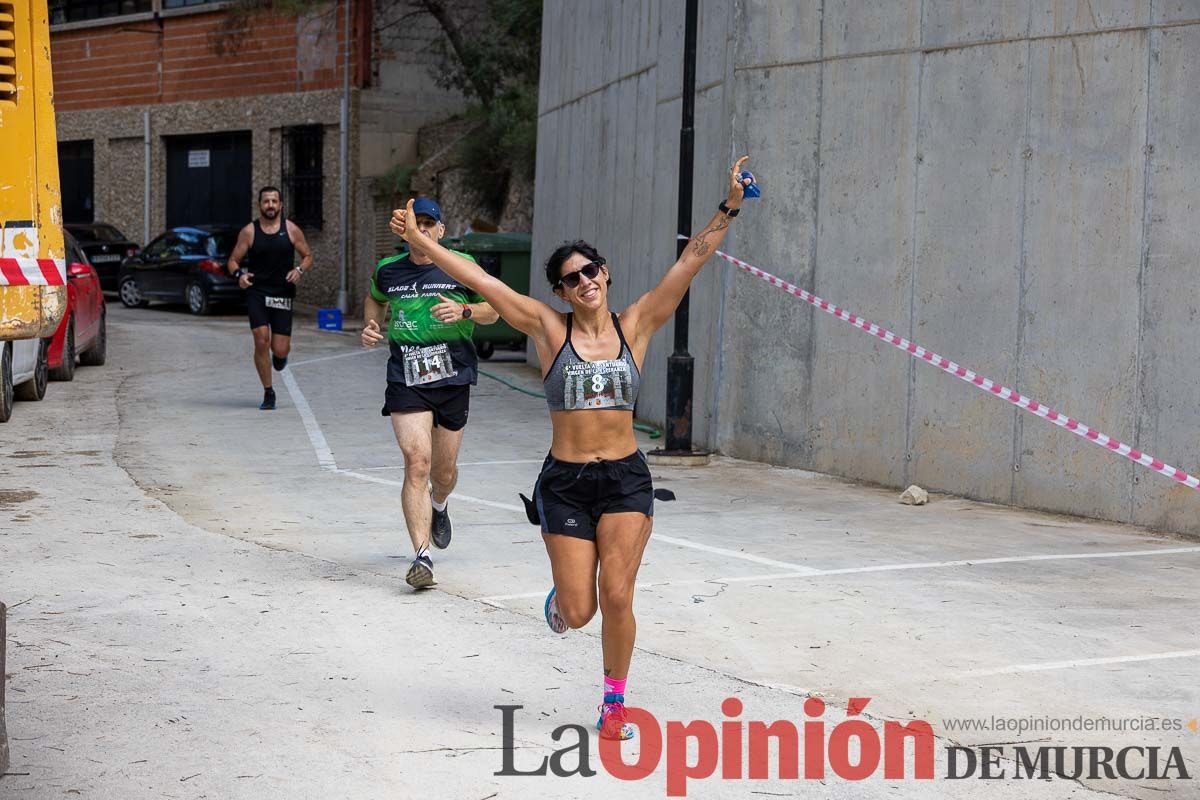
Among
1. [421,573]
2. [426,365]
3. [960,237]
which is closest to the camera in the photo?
[421,573]

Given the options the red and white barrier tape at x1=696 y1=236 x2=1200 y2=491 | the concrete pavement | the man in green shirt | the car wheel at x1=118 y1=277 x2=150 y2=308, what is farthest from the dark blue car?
the man in green shirt

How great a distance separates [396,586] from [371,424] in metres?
7.16

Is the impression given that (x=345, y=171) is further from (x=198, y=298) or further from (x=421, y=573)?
(x=421, y=573)

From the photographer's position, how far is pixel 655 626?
7211 mm

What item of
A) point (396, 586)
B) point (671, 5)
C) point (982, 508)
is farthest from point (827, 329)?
point (396, 586)

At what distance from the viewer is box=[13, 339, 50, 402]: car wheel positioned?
51.8ft

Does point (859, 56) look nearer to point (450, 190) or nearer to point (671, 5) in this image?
point (671, 5)

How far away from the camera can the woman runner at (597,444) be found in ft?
18.3

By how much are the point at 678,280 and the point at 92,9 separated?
3856 centimetres

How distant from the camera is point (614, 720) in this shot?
5.50 m

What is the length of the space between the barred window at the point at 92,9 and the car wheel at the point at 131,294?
9.38 metres

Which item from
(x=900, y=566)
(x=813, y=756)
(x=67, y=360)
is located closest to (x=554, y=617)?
(x=813, y=756)

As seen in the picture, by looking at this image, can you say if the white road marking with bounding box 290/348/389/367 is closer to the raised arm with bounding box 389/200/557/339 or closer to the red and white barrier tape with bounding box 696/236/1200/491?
the red and white barrier tape with bounding box 696/236/1200/491

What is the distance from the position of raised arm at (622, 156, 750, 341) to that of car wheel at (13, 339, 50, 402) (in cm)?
1136
